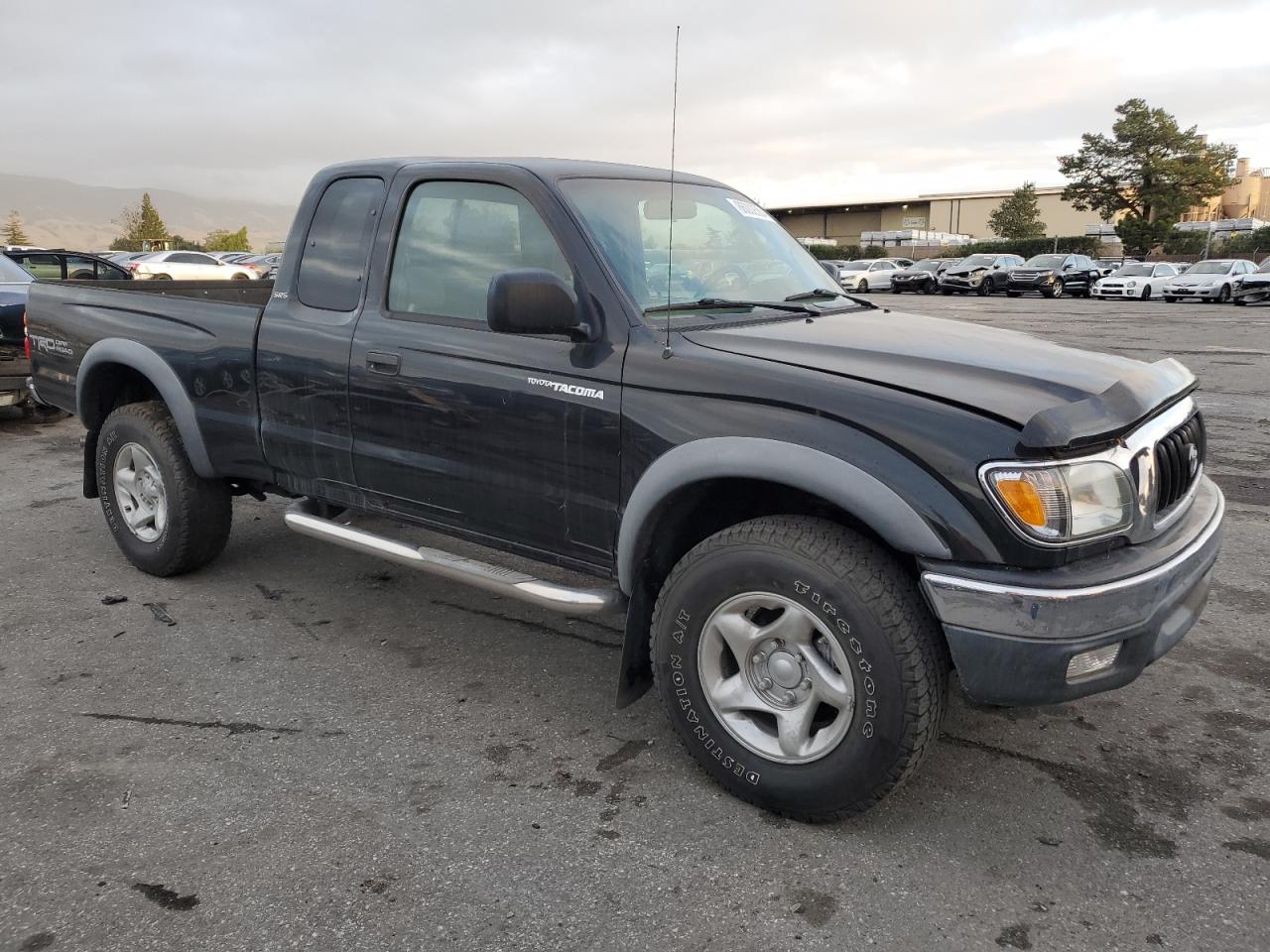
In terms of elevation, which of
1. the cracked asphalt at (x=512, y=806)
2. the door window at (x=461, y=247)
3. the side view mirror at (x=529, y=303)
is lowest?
the cracked asphalt at (x=512, y=806)

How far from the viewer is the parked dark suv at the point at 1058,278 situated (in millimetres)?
35562

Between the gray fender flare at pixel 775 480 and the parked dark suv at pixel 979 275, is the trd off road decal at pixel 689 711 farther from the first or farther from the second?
the parked dark suv at pixel 979 275

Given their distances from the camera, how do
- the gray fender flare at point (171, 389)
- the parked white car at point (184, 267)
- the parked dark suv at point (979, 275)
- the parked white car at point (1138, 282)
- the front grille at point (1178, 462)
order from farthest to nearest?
1. the parked dark suv at point (979, 275)
2. the parked white car at point (1138, 282)
3. the parked white car at point (184, 267)
4. the gray fender flare at point (171, 389)
5. the front grille at point (1178, 462)

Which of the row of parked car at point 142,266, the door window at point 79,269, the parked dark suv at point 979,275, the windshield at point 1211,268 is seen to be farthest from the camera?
the parked dark suv at point 979,275

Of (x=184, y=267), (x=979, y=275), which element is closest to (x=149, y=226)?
(x=184, y=267)

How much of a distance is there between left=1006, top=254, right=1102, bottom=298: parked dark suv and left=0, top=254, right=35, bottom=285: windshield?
33447 mm

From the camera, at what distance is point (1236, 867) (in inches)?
103

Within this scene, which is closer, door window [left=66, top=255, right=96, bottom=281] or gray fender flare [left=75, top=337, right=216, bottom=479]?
gray fender flare [left=75, top=337, right=216, bottom=479]

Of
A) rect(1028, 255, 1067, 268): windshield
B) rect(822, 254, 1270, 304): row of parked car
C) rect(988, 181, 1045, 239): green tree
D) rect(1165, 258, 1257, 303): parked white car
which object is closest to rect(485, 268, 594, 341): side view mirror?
rect(822, 254, 1270, 304): row of parked car

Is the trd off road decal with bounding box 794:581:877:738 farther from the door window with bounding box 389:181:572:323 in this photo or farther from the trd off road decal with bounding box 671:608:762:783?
the door window with bounding box 389:181:572:323

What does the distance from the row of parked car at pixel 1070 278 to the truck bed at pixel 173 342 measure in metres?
26.1

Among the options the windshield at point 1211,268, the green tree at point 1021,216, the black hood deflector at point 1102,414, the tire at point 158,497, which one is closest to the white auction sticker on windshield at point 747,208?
the black hood deflector at point 1102,414

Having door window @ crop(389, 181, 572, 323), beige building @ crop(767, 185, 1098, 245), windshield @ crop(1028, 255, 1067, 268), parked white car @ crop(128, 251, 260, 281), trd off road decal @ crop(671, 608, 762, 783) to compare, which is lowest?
trd off road decal @ crop(671, 608, 762, 783)

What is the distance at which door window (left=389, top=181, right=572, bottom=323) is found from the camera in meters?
3.36
